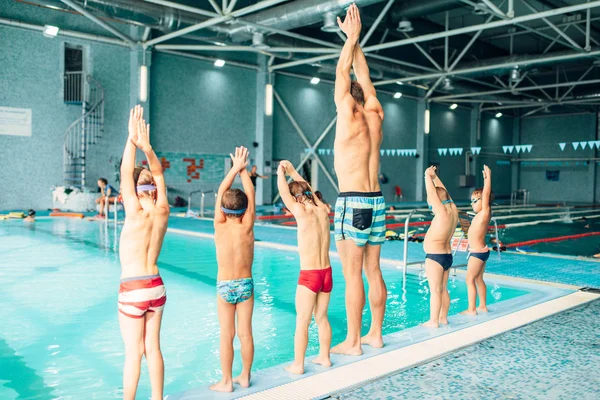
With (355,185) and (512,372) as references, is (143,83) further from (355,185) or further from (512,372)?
(512,372)

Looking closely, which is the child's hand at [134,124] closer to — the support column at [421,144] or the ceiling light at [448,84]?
the ceiling light at [448,84]

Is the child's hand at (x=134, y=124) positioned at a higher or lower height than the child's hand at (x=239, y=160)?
higher

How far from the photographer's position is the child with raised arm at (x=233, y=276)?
9.61 ft

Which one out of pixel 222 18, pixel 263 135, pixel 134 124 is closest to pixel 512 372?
pixel 134 124

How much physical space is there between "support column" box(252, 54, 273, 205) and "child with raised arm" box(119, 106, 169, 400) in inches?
742

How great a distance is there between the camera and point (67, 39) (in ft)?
55.3

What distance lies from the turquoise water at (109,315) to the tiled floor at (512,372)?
1329 millimetres

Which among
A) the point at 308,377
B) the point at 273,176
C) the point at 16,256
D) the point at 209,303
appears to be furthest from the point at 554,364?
the point at 273,176

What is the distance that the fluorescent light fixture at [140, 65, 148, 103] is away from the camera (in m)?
18.0

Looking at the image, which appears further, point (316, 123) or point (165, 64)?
point (316, 123)

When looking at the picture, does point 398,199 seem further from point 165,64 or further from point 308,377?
point 308,377

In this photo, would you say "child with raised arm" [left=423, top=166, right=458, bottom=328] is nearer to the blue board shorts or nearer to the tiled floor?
the tiled floor

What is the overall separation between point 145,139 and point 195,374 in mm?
1915

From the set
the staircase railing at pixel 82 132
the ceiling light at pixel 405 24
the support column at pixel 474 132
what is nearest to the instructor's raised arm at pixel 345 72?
the ceiling light at pixel 405 24
